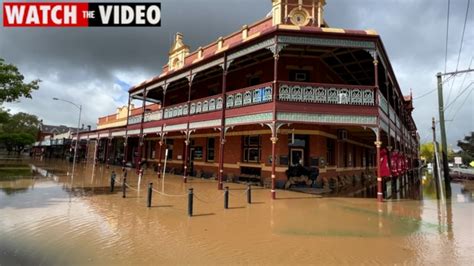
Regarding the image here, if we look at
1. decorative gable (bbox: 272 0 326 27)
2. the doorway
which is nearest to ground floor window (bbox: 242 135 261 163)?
the doorway

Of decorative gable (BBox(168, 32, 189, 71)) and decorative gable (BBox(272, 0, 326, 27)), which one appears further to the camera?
decorative gable (BBox(168, 32, 189, 71))

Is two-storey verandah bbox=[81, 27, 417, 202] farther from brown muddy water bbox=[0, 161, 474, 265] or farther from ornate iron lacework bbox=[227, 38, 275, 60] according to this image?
brown muddy water bbox=[0, 161, 474, 265]

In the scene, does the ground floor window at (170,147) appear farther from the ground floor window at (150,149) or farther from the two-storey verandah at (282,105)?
the ground floor window at (150,149)

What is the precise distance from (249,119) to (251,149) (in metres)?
4.71

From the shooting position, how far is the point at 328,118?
12.7 m

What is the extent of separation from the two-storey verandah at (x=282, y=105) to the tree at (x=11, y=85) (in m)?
8.12

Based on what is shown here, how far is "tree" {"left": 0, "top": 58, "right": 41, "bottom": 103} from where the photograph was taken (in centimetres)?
2192

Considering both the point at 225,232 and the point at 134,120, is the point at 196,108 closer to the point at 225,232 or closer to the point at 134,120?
the point at 134,120

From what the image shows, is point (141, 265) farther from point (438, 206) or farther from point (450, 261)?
point (438, 206)

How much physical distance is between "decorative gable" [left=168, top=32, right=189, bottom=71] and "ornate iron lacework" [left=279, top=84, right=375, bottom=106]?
13.4 metres

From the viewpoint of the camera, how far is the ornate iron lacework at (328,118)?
41.3ft

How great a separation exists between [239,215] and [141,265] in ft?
14.3

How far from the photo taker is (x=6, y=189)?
13203mm

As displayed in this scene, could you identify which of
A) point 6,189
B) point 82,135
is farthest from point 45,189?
point 82,135
